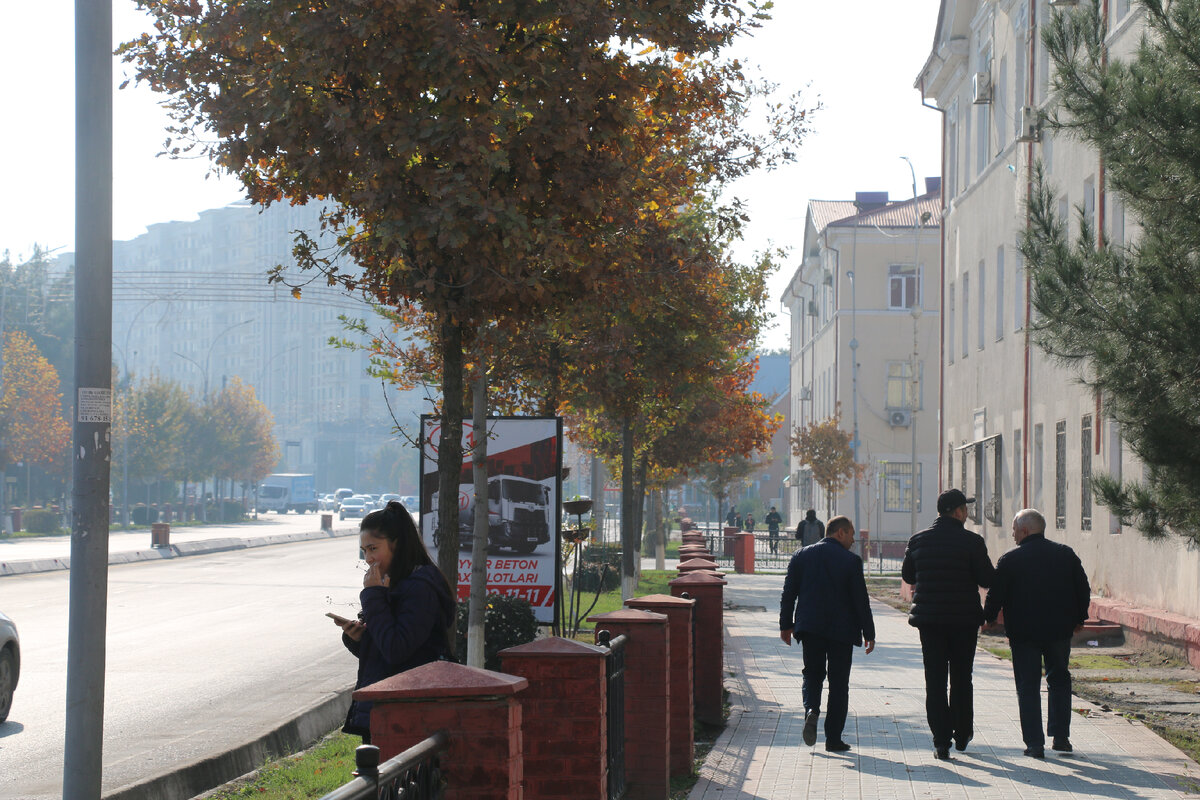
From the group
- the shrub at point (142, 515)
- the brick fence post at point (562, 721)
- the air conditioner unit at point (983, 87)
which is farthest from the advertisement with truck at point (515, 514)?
the shrub at point (142, 515)

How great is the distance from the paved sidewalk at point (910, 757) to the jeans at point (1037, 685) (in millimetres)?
183

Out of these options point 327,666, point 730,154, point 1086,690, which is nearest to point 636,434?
point 730,154

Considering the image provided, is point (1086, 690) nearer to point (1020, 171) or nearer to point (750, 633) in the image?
point (750, 633)

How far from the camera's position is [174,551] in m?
43.0

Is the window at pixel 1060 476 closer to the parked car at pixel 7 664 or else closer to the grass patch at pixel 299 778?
the grass patch at pixel 299 778

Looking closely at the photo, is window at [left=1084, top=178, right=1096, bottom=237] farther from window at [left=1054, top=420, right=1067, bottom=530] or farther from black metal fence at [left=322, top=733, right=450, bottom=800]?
black metal fence at [left=322, top=733, right=450, bottom=800]

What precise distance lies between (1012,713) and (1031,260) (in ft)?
12.8

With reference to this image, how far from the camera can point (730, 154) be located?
63.4ft

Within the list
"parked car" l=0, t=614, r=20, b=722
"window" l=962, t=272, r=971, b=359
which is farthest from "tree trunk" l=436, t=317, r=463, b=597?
"window" l=962, t=272, r=971, b=359

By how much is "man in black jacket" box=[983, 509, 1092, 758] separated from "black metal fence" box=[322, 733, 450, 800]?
6.29 m

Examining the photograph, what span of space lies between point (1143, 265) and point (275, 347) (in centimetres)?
16473

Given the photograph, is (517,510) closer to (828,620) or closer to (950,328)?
(828,620)

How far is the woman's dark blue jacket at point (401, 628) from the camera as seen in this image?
17.0 ft

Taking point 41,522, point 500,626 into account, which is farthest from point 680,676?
point 41,522
